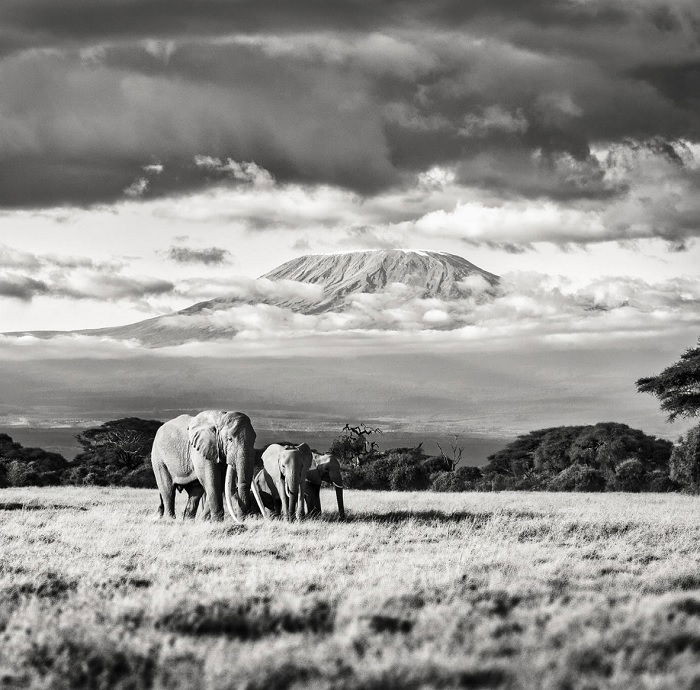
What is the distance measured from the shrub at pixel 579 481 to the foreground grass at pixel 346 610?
1307 inches

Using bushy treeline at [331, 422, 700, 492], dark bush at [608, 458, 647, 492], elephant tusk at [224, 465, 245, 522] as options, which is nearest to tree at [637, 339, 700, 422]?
bushy treeline at [331, 422, 700, 492]

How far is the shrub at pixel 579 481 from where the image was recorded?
51312mm

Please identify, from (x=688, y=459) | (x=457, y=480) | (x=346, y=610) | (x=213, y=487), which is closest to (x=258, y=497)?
(x=213, y=487)

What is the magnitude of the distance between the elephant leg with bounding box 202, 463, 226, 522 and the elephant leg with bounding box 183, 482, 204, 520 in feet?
4.91

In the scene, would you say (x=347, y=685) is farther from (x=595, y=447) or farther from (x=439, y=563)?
(x=595, y=447)

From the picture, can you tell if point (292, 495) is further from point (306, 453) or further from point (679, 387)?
point (679, 387)

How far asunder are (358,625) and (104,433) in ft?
222

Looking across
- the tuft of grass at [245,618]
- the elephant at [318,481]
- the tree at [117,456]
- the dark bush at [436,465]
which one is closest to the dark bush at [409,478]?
the dark bush at [436,465]

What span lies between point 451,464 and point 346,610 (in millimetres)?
56761

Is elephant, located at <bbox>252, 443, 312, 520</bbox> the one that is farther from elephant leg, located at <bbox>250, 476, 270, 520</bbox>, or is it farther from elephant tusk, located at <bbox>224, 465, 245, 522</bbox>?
elephant tusk, located at <bbox>224, 465, 245, 522</bbox>

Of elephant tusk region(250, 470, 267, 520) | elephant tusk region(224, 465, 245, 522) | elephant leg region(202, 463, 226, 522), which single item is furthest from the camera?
elephant tusk region(250, 470, 267, 520)

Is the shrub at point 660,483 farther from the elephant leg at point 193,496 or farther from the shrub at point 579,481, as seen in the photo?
the elephant leg at point 193,496

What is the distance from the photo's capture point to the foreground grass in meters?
7.44

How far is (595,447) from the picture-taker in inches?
2448
